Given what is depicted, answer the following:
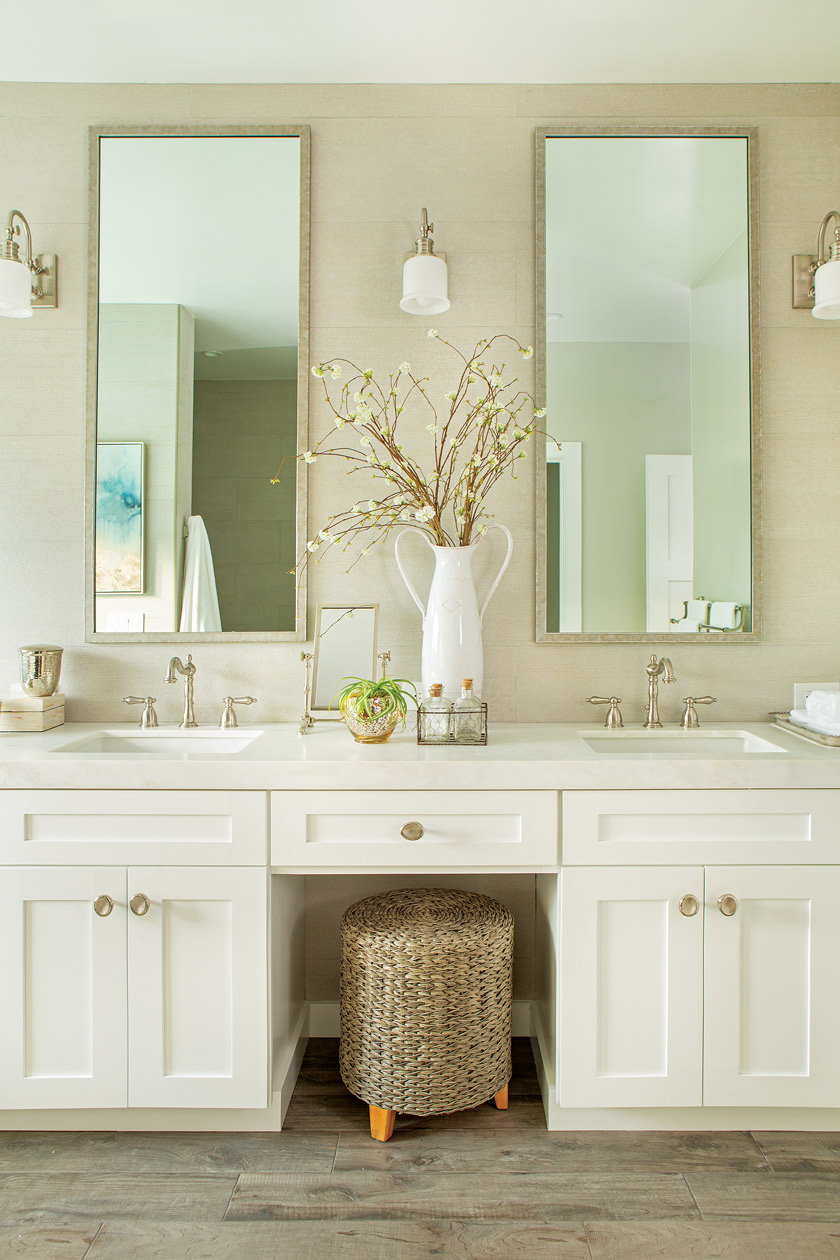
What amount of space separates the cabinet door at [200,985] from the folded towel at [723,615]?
1358 mm

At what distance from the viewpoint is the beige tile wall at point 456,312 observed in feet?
7.20

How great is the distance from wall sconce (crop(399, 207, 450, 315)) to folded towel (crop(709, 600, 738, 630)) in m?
1.09

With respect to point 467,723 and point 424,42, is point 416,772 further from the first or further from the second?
point 424,42

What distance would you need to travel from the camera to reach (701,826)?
1.72 m

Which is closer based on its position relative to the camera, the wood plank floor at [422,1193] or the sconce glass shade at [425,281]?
the wood plank floor at [422,1193]

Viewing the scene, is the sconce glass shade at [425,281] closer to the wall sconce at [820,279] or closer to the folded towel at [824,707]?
the wall sconce at [820,279]

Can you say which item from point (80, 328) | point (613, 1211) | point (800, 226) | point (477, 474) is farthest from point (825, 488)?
point (80, 328)

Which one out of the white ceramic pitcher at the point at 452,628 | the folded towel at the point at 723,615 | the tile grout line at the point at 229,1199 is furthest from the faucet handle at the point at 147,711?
the folded towel at the point at 723,615

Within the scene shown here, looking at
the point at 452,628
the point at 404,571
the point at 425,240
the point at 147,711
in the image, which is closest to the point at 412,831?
the point at 452,628

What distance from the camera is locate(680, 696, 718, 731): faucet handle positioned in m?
2.13

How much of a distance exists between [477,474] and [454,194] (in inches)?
31.4

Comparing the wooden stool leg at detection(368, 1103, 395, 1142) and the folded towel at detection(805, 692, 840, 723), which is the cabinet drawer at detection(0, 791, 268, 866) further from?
the folded towel at detection(805, 692, 840, 723)

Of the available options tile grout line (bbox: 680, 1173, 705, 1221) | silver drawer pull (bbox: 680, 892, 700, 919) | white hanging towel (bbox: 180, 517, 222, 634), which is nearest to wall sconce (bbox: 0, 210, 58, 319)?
white hanging towel (bbox: 180, 517, 222, 634)

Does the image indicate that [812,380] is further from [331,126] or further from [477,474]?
[331,126]
